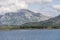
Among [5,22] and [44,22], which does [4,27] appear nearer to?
[5,22]

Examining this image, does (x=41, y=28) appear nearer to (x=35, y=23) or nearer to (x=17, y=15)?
(x=35, y=23)

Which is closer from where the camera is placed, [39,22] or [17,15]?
[39,22]

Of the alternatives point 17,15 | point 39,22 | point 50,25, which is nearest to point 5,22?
point 17,15

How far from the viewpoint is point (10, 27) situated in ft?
67.1

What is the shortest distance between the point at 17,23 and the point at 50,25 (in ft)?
12.2

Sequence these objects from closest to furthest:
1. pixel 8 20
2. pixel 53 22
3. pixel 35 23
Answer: pixel 35 23 → pixel 8 20 → pixel 53 22

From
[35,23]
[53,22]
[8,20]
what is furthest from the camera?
[53,22]

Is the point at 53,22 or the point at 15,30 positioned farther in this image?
the point at 53,22

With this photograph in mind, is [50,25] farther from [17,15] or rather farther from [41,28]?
[17,15]

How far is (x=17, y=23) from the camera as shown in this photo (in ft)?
71.6

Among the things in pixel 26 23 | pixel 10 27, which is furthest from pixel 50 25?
pixel 10 27

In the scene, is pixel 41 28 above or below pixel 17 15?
below

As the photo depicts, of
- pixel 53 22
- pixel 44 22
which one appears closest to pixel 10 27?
pixel 44 22

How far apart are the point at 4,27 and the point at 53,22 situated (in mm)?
5789
